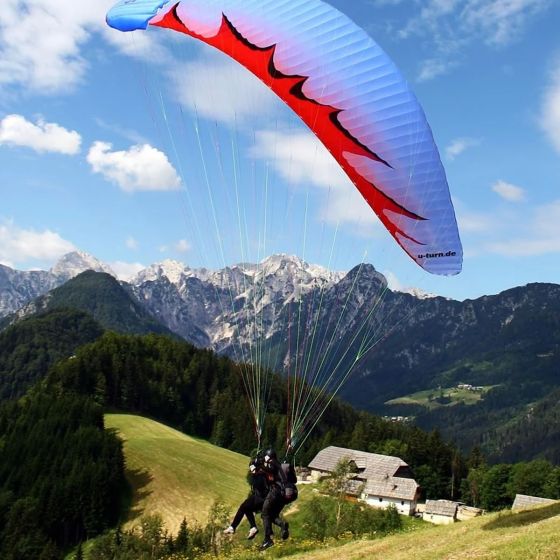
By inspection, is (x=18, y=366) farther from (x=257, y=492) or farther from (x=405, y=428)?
(x=257, y=492)

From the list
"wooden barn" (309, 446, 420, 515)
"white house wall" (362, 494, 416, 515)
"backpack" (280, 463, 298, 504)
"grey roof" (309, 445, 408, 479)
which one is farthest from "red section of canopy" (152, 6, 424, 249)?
"grey roof" (309, 445, 408, 479)

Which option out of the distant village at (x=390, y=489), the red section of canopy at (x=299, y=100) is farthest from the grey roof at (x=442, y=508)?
the red section of canopy at (x=299, y=100)

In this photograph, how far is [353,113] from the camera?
586 inches

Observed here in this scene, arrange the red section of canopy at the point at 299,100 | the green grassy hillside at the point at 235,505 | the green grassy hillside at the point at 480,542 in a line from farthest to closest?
the red section of canopy at the point at 299,100 < the green grassy hillside at the point at 235,505 < the green grassy hillside at the point at 480,542

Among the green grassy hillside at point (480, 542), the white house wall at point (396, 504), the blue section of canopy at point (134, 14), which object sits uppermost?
the blue section of canopy at point (134, 14)

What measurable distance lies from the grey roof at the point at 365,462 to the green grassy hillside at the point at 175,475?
10030 mm

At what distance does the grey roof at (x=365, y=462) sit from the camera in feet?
232

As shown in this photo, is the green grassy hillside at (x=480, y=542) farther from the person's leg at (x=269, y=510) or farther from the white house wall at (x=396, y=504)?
the white house wall at (x=396, y=504)

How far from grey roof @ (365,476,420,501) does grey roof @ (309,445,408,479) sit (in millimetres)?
3281

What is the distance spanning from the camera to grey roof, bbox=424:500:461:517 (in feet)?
193

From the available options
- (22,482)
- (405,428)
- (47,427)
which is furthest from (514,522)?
(405,428)

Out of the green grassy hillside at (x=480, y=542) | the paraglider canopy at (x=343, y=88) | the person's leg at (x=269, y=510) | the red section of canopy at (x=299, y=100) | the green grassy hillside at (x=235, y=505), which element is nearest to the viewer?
the green grassy hillside at (x=480, y=542)

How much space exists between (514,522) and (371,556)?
14.9ft

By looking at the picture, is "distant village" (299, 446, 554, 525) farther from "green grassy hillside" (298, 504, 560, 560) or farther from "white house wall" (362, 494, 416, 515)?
"green grassy hillside" (298, 504, 560, 560)
